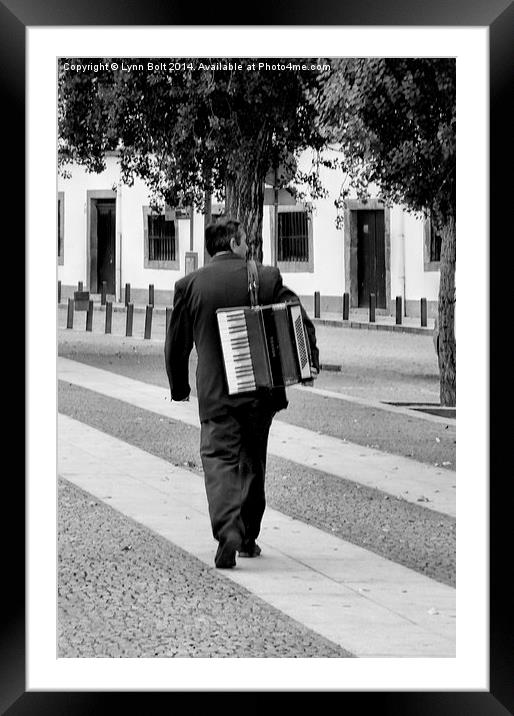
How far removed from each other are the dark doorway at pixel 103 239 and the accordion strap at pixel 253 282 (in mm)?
21393

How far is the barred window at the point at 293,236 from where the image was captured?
27797 mm

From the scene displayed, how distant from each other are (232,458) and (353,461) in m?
4.02

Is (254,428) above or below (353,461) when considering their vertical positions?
above

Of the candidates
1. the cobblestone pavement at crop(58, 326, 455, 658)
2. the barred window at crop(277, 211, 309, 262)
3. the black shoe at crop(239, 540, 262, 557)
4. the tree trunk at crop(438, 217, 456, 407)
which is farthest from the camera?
the barred window at crop(277, 211, 309, 262)

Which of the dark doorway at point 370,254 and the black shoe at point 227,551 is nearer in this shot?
Answer: the black shoe at point 227,551

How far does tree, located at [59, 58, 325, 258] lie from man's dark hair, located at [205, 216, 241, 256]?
379 centimetres

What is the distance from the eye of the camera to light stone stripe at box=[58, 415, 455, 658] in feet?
19.8

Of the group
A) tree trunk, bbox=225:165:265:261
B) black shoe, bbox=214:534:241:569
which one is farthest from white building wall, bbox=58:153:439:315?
black shoe, bbox=214:534:241:569

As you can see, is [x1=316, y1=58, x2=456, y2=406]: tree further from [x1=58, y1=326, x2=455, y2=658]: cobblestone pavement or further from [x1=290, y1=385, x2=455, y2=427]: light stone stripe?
[x1=290, y1=385, x2=455, y2=427]: light stone stripe

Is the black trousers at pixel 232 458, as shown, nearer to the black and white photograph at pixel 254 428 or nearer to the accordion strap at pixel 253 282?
the black and white photograph at pixel 254 428
